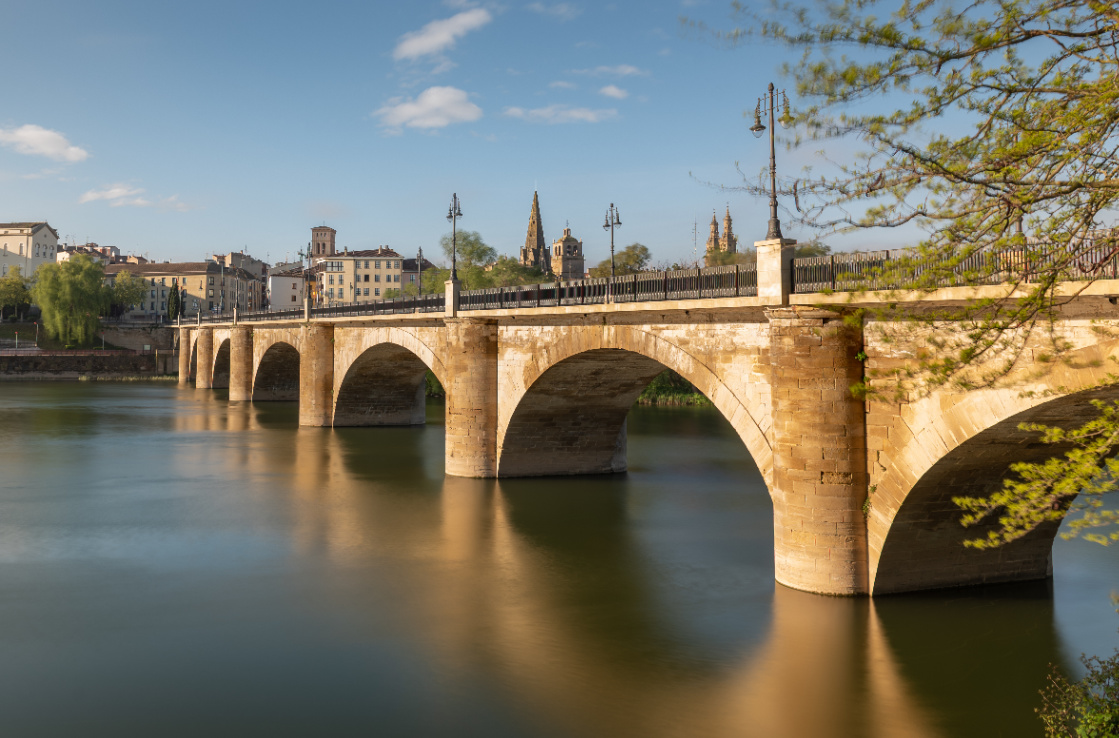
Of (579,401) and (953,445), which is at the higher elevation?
(579,401)

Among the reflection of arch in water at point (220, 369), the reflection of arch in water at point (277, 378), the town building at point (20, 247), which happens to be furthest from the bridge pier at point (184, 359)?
the town building at point (20, 247)

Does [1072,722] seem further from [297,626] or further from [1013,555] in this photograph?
[297,626]

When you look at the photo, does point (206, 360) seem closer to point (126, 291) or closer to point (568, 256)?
point (126, 291)

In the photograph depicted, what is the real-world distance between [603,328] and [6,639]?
13.4 meters

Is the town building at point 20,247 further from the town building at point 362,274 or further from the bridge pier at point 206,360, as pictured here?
the bridge pier at point 206,360

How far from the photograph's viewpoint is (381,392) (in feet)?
142

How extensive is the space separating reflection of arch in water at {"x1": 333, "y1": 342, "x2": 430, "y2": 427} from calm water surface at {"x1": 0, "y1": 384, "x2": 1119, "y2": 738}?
15851 millimetres

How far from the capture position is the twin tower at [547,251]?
139m

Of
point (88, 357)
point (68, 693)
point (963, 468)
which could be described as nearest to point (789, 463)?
point (963, 468)

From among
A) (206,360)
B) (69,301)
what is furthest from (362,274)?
(206,360)

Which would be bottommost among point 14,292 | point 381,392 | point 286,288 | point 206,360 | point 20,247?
point 381,392

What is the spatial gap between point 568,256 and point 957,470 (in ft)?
418

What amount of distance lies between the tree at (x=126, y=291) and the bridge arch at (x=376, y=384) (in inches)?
3347

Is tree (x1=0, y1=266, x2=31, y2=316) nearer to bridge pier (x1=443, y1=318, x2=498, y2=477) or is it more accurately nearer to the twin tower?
the twin tower
